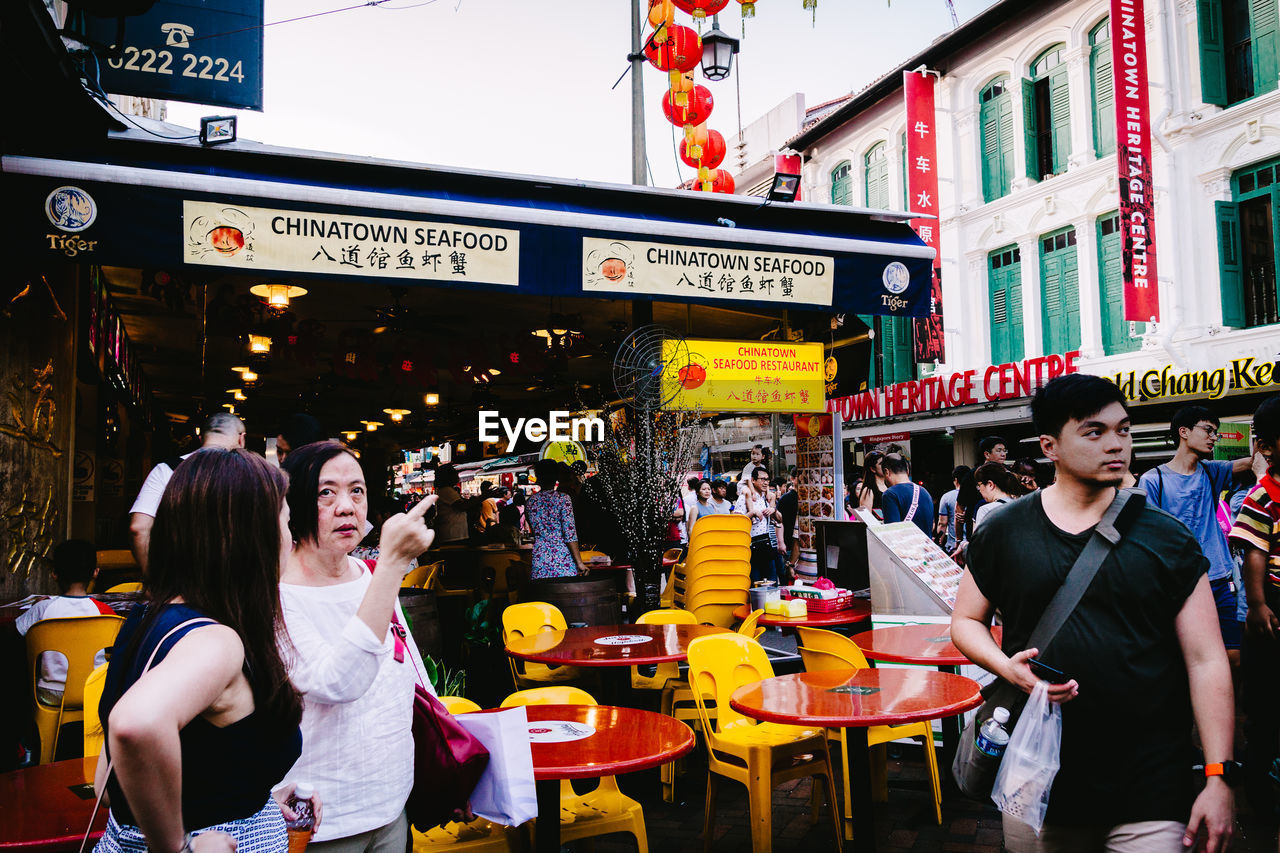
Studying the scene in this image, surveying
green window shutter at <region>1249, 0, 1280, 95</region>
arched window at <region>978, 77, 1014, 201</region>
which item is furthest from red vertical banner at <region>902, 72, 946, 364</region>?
green window shutter at <region>1249, 0, 1280, 95</region>

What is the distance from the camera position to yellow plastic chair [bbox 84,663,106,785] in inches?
111

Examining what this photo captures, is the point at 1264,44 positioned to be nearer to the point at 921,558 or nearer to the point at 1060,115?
the point at 1060,115

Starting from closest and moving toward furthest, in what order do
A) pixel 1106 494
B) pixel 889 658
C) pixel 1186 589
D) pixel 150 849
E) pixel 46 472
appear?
pixel 150 849, pixel 1186 589, pixel 1106 494, pixel 889 658, pixel 46 472

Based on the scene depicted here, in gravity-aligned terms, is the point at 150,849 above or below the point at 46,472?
below

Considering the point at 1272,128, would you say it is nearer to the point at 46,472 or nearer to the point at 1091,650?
the point at 1091,650

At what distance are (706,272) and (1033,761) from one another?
14.7 feet

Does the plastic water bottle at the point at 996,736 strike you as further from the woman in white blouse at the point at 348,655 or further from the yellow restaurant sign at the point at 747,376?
the yellow restaurant sign at the point at 747,376

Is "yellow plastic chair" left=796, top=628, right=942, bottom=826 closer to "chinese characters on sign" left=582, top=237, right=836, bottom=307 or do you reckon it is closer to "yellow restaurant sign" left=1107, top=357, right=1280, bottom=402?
"chinese characters on sign" left=582, top=237, right=836, bottom=307

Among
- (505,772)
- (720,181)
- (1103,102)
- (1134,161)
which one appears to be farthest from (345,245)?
(1103,102)

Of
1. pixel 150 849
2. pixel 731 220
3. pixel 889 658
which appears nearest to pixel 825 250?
pixel 731 220

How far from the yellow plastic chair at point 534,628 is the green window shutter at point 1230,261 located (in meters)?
12.2

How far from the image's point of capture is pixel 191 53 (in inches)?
194

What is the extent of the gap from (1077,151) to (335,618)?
55.2 ft

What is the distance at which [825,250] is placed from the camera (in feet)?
20.7
